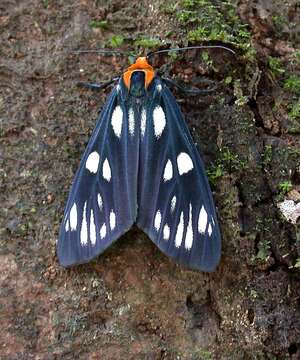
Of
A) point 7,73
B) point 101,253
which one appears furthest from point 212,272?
point 7,73

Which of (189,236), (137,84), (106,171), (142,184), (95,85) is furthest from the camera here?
(95,85)

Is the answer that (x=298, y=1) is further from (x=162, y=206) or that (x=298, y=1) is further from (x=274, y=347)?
(x=274, y=347)

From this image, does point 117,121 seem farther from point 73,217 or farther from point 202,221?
point 202,221

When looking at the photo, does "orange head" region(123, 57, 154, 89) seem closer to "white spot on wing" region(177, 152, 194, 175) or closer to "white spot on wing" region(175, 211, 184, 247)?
"white spot on wing" region(177, 152, 194, 175)

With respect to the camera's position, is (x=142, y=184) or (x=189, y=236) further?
Result: (x=142, y=184)

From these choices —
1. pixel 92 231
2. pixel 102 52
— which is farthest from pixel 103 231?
pixel 102 52

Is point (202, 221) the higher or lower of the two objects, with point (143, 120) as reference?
lower

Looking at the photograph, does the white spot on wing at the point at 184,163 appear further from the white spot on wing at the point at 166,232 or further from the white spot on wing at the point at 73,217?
the white spot on wing at the point at 73,217
